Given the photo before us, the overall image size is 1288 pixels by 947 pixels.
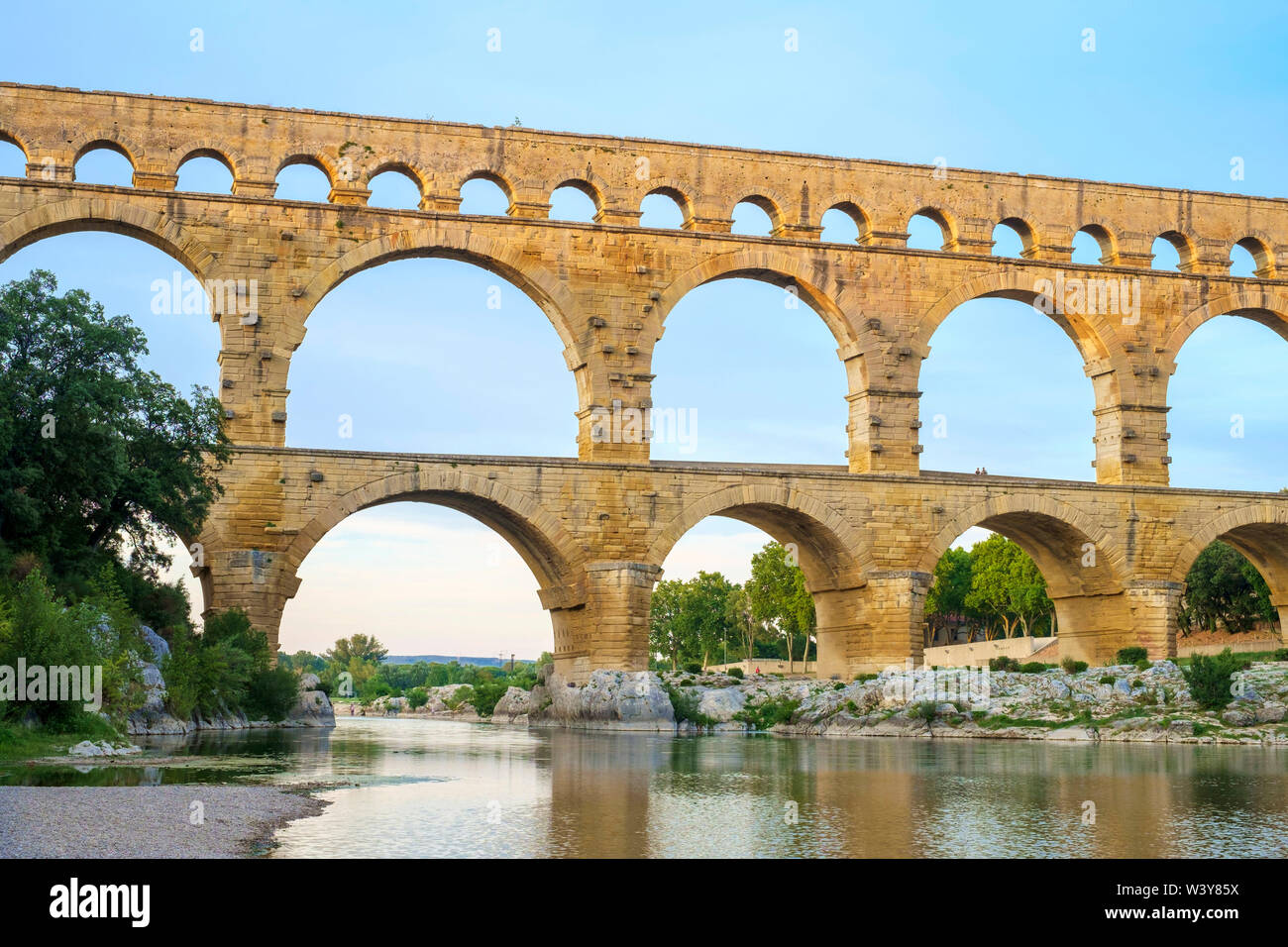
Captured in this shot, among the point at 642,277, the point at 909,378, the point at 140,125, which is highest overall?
the point at 140,125

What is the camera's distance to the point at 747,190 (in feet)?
111

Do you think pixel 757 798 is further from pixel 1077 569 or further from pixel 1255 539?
pixel 1255 539

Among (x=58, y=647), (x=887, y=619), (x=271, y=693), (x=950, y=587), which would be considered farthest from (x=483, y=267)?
(x=950, y=587)

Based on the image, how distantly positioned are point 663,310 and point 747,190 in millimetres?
3784

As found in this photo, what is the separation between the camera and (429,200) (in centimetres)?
3206

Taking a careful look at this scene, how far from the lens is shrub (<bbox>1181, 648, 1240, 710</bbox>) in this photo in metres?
28.8

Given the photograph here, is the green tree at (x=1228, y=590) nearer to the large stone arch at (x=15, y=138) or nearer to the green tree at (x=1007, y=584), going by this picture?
the green tree at (x=1007, y=584)

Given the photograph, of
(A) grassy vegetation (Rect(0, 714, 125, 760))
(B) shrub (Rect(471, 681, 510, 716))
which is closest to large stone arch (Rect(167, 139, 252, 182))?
(A) grassy vegetation (Rect(0, 714, 125, 760))

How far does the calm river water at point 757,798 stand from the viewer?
34.7ft

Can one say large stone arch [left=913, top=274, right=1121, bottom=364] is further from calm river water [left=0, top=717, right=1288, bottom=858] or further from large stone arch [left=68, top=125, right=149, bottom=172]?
large stone arch [left=68, top=125, right=149, bottom=172]

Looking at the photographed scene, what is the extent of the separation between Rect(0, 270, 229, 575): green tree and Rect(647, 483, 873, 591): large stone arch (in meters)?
10.8
